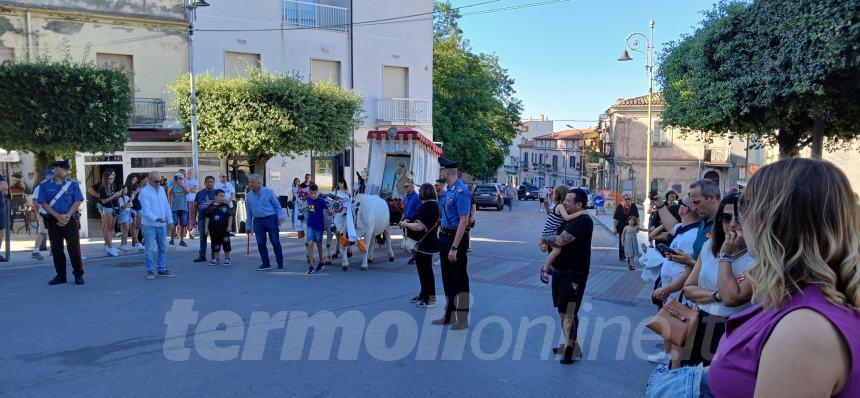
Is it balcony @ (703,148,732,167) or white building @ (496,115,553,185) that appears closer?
balcony @ (703,148,732,167)

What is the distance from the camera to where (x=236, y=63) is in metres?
23.0

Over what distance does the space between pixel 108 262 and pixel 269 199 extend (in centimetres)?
366

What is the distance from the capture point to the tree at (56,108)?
13.5m

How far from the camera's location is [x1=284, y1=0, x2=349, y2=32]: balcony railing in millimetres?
24188

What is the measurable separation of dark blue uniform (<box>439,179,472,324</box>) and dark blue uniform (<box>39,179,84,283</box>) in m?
6.00

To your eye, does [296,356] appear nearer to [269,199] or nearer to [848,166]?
[269,199]

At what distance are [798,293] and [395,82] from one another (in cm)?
2649

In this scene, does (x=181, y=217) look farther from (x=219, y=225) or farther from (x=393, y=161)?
(x=393, y=161)

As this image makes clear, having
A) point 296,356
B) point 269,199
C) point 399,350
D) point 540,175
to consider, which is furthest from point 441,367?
point 540,175

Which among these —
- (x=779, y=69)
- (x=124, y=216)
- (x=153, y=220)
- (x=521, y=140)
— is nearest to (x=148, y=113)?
(x=124, y=216)

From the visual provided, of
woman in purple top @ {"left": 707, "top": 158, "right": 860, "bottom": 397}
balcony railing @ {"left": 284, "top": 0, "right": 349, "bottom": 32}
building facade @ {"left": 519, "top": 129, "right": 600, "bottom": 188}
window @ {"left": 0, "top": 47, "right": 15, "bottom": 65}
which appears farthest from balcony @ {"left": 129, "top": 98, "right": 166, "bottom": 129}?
building facade @ {"left": 519, "top": 129, "right": 600, "bottom": 188}

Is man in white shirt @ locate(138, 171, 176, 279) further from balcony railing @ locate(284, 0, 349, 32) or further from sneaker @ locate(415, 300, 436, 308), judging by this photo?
balcony railing @ locate(284, 0, 349, 32)

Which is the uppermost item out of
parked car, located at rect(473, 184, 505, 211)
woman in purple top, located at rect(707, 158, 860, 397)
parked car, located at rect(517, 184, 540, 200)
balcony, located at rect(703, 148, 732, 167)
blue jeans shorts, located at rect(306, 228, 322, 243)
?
balcony, located at rect(703, 148, 732, 167)

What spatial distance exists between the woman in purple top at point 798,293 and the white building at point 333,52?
69.2ft
